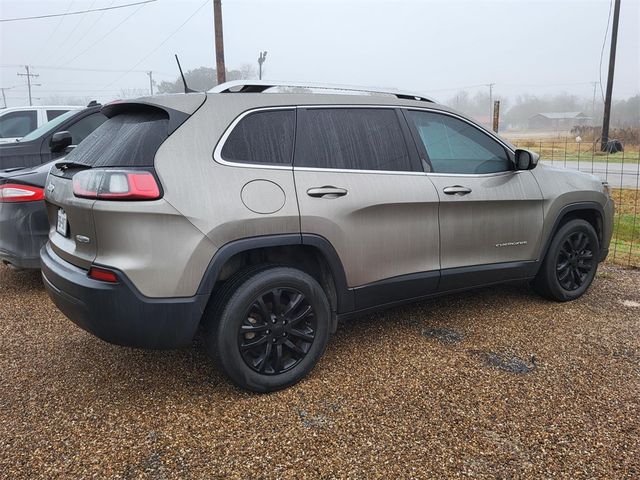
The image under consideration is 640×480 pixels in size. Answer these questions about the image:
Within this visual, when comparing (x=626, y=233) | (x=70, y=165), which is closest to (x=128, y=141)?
(x=70, y=165)

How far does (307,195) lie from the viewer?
3027 millimetres

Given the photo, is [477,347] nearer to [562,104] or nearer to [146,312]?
[146,312]

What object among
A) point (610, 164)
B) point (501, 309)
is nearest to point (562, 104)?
point (610, 164)

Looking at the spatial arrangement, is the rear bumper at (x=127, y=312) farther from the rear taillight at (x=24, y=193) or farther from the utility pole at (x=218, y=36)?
the utility pole at (x=218, y=36)

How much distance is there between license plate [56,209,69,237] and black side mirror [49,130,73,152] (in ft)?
7.38

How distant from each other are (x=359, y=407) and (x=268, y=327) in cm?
67

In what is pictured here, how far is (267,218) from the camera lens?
2873mm

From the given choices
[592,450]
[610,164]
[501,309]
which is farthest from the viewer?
[610,164]

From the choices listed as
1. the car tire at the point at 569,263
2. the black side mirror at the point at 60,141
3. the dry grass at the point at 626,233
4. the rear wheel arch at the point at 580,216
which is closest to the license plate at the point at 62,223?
the black side mirror at the point at 60,141

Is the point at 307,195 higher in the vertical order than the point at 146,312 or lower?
higher

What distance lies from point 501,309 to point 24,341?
375 centimetres

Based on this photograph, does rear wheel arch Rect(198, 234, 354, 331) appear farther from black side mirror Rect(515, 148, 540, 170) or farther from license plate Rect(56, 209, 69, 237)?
black side mirror Rect(515, 148, 540, 170)

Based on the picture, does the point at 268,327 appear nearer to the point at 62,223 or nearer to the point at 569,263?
the point at 62,223

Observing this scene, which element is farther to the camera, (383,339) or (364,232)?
(383,339)
